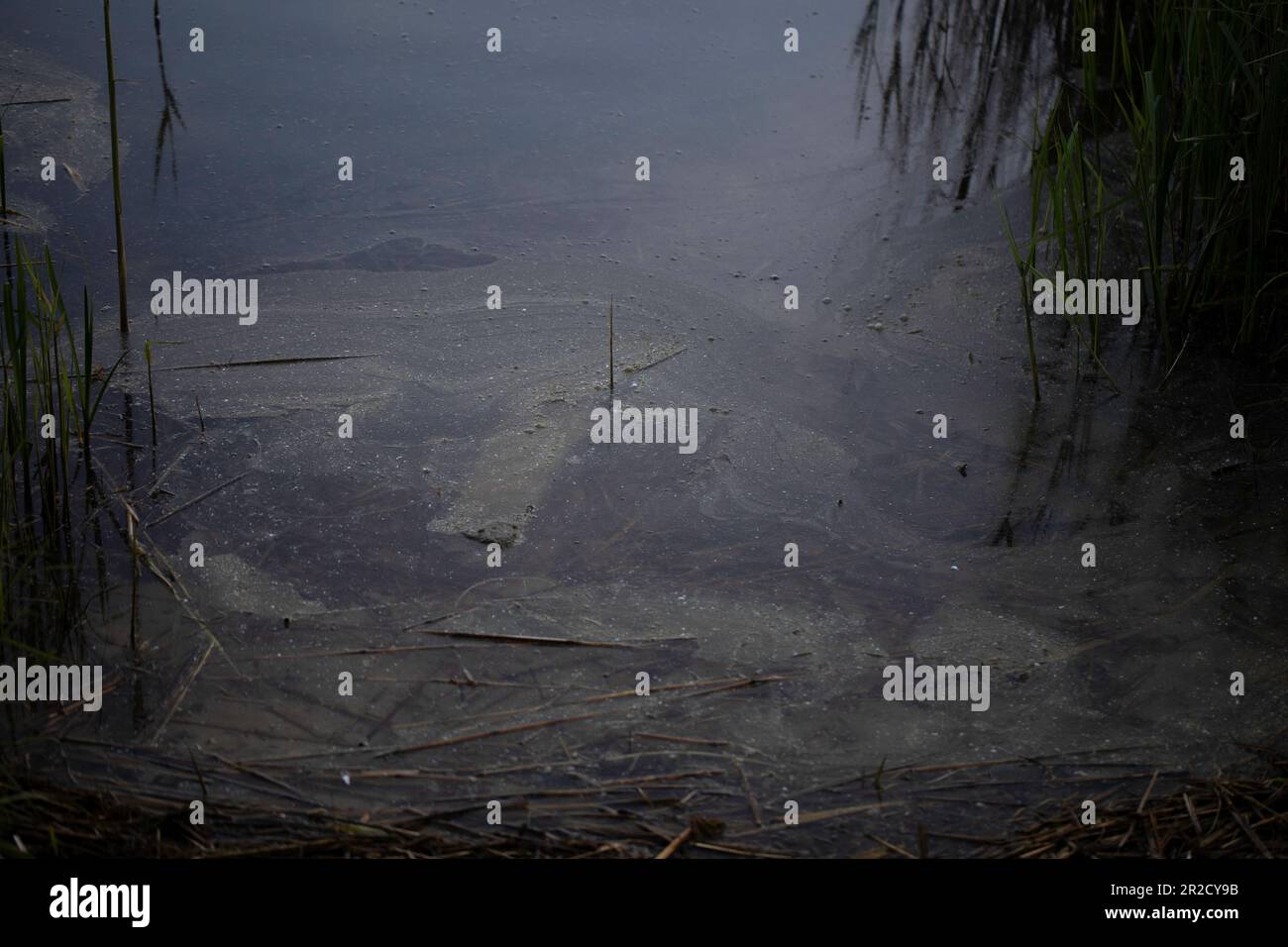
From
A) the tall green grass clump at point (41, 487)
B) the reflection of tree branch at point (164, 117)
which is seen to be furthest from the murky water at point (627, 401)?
the tall green grass clump at point (41, 487)

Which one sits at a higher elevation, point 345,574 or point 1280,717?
point 345,574

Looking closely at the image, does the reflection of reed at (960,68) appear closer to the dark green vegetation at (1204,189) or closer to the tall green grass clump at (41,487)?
the dark green vegetation at (1204,189)

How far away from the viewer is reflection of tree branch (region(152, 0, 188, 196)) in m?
3.50

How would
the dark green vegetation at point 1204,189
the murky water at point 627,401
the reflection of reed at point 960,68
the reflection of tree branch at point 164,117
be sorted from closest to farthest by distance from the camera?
the murky water at point 627,401, the dark green vegetation at point 1204,189, the reflection of tree branch at point 164,117, the reflection of reed at point 960,68

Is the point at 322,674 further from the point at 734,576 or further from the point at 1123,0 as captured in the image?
the point at 1123,0

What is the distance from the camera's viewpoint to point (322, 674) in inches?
83.4

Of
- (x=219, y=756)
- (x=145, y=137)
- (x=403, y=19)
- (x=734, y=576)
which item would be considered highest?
(x=403, y=19)

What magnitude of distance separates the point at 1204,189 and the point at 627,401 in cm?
139

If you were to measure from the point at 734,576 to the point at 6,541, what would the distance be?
4.00 feet

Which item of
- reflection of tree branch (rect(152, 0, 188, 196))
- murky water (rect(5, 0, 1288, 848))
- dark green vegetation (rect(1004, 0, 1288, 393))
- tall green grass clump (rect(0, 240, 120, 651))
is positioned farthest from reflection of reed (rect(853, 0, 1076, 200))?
tall green grass clump (rect(0, 240, 120, 651))

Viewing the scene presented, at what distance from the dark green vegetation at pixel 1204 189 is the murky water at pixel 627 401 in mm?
215

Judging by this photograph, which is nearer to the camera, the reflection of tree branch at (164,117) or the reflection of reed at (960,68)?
the reflection of tree branch at (164,117)

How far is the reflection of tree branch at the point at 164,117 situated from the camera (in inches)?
138

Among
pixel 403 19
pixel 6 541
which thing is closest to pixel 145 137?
pixel 403 19
